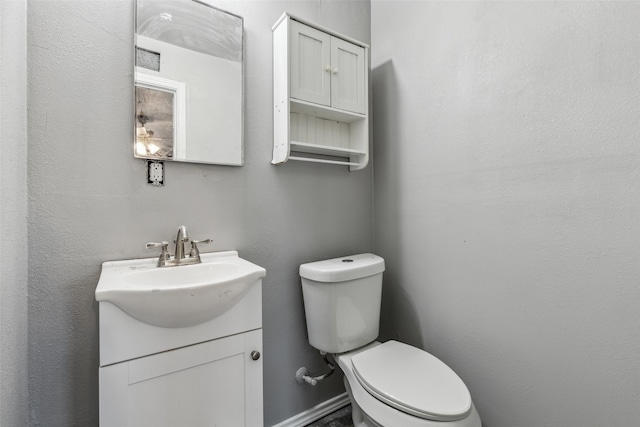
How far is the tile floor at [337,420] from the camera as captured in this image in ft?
4.76

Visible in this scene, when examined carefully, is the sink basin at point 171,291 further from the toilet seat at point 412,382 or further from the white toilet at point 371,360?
the toilet seat at point 412,382

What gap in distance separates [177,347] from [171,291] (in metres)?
0.20

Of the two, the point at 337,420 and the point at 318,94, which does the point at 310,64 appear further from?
the point at 337,420

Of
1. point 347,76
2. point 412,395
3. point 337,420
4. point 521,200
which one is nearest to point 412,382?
point 412,395

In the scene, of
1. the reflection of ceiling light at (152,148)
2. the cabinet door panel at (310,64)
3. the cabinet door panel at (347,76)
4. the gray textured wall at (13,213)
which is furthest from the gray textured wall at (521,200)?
the gray textured wall at (13,213)

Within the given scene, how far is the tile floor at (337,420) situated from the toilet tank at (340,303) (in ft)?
1.49

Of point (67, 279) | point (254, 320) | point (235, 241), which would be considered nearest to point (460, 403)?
point (254, 320)

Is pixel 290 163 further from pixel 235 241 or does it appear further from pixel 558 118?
pixel 558 118

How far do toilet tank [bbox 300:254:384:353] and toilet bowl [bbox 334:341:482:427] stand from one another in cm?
12

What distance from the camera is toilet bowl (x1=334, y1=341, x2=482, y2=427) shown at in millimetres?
893

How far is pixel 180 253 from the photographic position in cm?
108

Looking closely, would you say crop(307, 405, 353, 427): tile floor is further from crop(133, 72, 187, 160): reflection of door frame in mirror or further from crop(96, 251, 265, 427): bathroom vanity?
crop(133, 72, 187, 160): reflection of door frame in mirror

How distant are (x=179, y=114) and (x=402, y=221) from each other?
3.76 feet

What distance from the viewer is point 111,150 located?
3.36 feet
